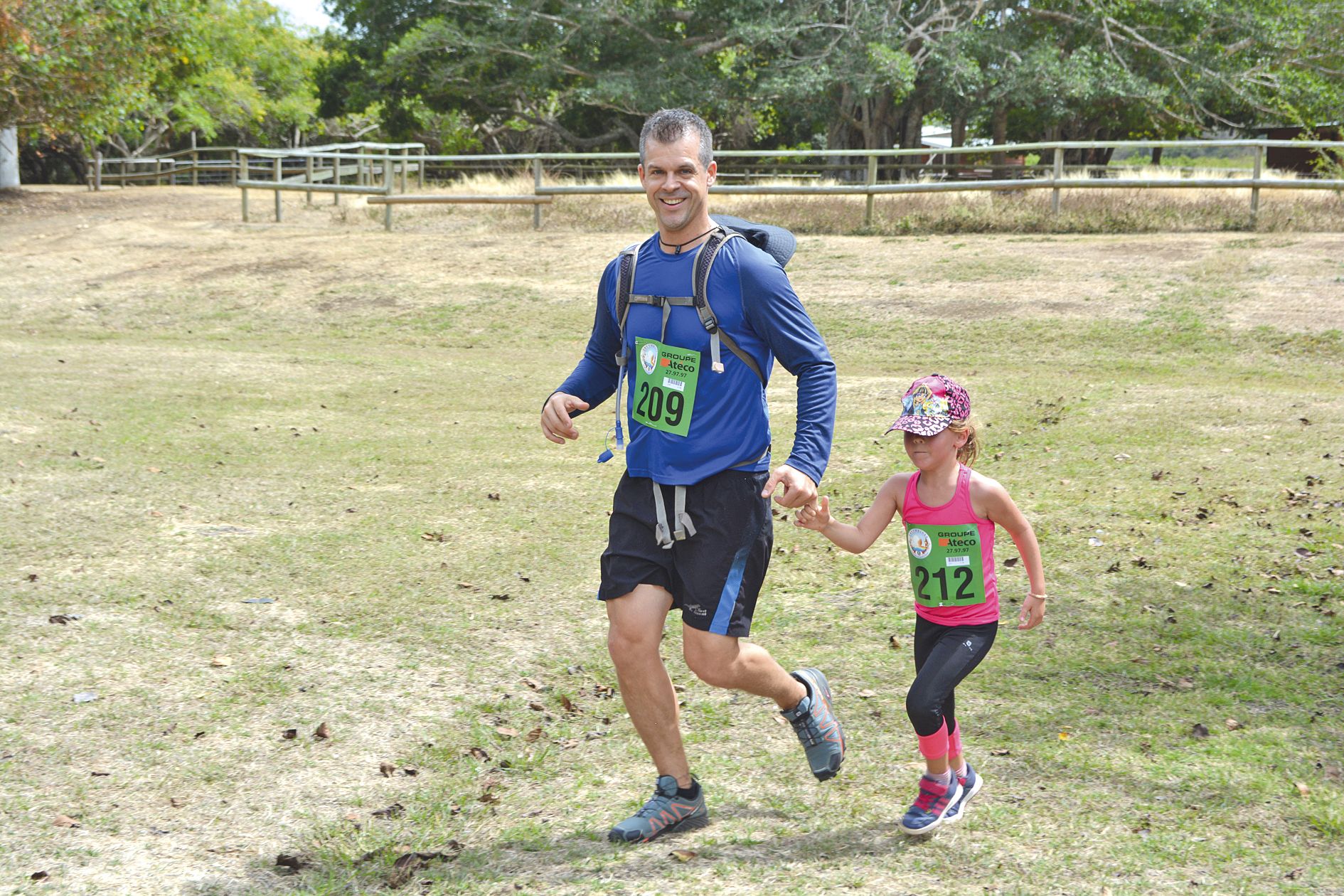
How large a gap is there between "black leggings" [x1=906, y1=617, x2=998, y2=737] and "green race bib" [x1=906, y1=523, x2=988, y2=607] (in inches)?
3.8

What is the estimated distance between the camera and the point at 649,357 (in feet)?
12.5

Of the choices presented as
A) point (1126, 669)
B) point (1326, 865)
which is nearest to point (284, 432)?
point (1126, 669)

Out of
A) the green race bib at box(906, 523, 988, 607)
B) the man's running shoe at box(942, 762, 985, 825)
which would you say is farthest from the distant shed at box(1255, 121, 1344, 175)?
the green race bib at box(906, 523, 988, 607)

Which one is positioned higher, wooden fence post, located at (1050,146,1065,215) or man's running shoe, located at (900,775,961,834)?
wooden fence post, located at (1050,146,1065,215)

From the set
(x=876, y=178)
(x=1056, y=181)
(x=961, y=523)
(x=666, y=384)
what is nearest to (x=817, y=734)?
(x=961, y=523)

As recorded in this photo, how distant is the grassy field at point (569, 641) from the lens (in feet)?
12.9

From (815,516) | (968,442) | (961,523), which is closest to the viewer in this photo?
(815,516)

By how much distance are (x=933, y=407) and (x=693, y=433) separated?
706mm

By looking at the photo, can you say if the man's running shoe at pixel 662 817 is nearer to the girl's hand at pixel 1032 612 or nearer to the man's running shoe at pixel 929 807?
the man's running shoe at pixel 929 807

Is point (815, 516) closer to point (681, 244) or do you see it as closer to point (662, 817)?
point (681, 244)

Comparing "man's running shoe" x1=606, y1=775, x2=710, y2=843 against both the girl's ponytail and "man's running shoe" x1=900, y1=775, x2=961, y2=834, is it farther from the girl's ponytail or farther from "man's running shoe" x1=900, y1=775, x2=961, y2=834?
the girl's ponytail

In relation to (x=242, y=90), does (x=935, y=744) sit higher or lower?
lower

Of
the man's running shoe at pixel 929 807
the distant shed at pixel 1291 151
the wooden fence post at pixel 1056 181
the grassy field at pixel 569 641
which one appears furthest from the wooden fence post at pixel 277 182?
the distant shed at pixel 1291 151

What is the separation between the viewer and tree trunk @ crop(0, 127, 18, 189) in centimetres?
3014
